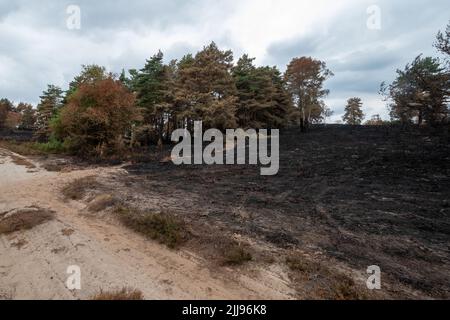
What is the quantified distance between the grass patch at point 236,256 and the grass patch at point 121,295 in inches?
79.6

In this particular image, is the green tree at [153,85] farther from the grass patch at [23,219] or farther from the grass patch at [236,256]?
the grass patch at [236,256]

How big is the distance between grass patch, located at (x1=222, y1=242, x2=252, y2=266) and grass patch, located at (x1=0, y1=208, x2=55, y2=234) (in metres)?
6.69

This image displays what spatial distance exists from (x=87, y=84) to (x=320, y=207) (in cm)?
2628

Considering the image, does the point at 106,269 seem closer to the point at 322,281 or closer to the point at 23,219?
the point at 322,281

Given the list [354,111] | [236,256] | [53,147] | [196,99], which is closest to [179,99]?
[196,99]

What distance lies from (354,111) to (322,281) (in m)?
74.1

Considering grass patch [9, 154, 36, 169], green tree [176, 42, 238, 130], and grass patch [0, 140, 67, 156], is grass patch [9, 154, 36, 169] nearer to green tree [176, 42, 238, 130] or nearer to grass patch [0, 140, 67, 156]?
grass patch [0, 140, 67, 156]

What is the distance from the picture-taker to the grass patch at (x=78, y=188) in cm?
1326

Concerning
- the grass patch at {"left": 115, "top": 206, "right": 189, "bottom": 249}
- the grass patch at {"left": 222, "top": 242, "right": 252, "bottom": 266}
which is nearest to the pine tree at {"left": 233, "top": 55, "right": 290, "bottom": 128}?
the grass patch at {"left": 115, "top": 206, "right": 189, "bottom": 249}

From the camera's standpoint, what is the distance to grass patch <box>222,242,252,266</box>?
22.8ft

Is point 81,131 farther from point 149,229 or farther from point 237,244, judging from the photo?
point 237,244

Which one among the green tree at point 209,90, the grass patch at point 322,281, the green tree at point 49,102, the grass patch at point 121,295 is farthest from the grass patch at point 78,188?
the green tree at point 49,102

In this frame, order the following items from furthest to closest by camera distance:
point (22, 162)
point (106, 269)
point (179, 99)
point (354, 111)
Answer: point (354, 111) < point (179, 99) < point (22, 162) < point (106, 269)

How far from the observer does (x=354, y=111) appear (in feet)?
238
